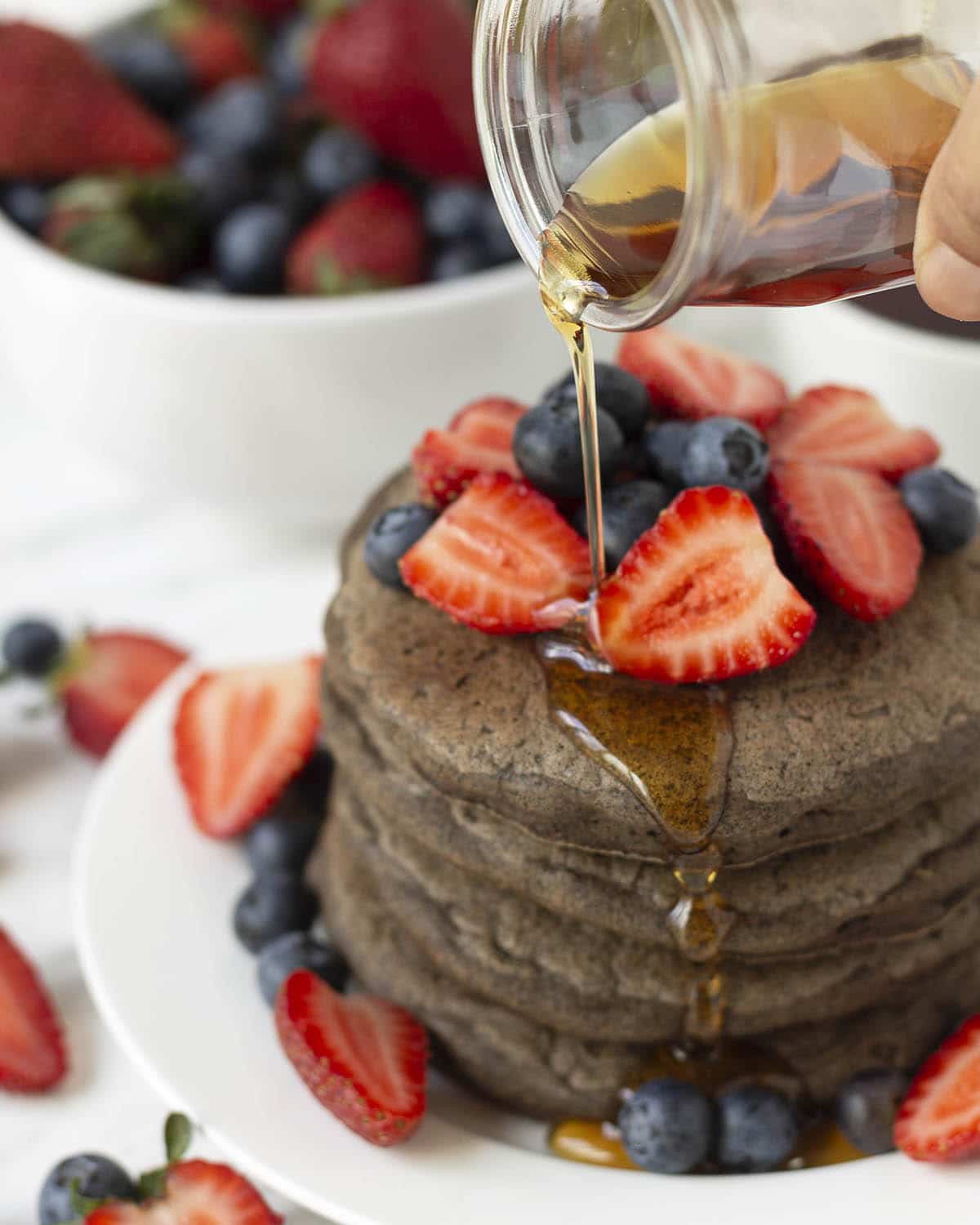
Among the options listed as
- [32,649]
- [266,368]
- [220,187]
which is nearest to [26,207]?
[220,187]

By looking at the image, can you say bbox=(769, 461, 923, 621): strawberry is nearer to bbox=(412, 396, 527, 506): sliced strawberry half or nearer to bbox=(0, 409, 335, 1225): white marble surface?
bbox=(412, 396, 527, 506): sliced strawberry half

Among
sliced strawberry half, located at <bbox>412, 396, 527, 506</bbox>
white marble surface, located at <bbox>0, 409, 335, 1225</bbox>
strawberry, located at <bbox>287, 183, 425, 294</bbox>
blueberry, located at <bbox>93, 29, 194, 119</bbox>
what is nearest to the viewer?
sliced strawberry half, located at <bbox>412, 396, 527, 506</bbox>

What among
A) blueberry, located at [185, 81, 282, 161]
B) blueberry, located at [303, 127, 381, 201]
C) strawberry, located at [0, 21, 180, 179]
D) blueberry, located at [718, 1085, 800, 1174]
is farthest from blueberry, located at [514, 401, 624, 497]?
strawberry, located at [0, 21, 180, 179]

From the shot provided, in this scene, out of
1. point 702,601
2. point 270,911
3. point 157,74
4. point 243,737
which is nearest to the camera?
point 702,601

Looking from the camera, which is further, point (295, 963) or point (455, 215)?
point (455, 215)

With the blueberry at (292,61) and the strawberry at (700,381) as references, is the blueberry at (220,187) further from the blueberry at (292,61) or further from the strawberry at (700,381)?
the strawberry at (700,381)

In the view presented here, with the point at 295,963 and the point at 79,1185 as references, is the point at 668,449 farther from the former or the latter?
the point at 79,1185

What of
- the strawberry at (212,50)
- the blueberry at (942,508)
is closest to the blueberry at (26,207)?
the strawberry at (212,50)
